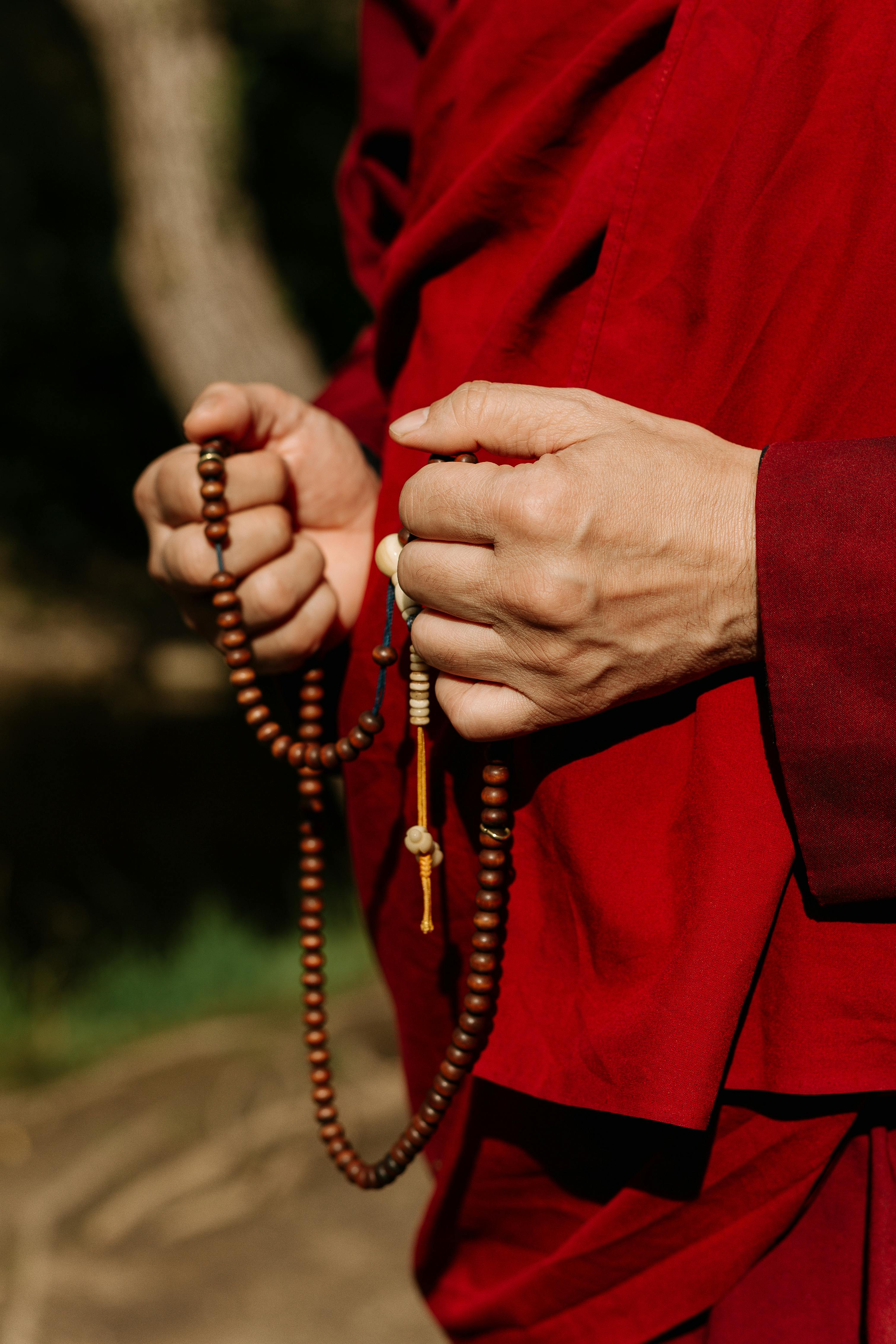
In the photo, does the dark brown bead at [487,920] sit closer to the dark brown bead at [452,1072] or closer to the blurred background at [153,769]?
the dark brown bead at [452,1072]

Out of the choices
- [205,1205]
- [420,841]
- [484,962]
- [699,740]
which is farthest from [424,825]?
[205,1205]

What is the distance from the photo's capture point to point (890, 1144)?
83cm

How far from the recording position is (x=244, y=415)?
1.03 meters

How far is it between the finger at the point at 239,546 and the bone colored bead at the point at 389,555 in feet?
0.72

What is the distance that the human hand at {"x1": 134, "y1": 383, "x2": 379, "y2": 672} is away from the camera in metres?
1.03

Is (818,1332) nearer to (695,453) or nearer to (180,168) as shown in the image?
(695,453)

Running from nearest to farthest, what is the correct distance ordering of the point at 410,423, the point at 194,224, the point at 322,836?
the point at 410,423 < the point at 322,836 < the point at 194,224

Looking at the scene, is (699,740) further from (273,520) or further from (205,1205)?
(205,1205)

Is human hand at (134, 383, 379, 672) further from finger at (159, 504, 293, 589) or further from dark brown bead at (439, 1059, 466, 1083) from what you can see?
dark brown bead at (439, 1059, 466, 1083)

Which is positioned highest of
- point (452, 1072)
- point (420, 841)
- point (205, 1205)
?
point (420, 841)

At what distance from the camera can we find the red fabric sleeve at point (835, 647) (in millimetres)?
681

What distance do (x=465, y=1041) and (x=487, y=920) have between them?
12 cm

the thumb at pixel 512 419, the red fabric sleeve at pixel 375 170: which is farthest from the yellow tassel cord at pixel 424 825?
the red fabric sleeve at pixel 375 170

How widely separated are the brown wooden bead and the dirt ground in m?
1.79
